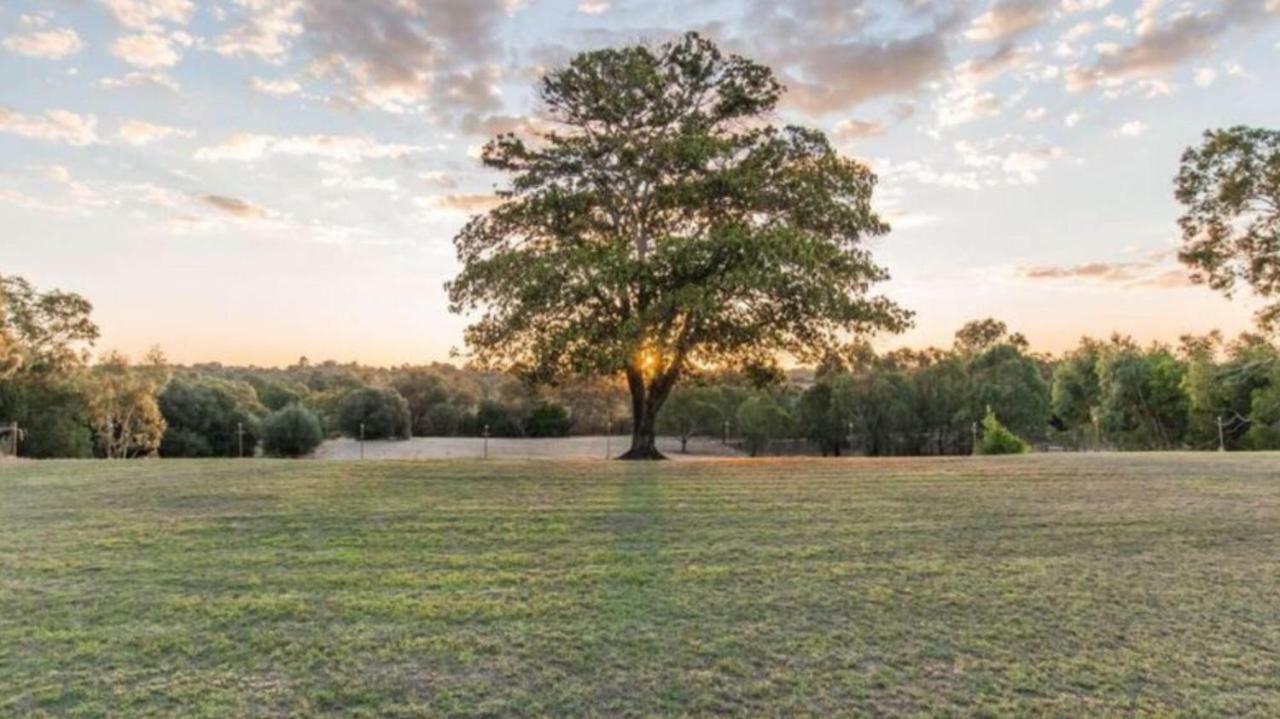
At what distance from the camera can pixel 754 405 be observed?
3931cm

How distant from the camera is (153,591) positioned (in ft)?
13.1

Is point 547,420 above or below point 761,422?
above

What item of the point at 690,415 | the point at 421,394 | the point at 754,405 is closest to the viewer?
the point at 754,405

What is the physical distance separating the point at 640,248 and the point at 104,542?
981 cm

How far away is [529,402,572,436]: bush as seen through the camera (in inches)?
1518

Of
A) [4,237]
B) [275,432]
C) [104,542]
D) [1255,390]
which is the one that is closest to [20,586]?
[104,542]

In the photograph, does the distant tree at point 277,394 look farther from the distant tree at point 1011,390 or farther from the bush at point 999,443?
the distant tree at point 1011,390

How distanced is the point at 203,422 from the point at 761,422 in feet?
86.4

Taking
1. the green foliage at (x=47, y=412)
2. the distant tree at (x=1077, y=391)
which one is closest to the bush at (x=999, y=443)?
the distant tree at (x=1077, y=391)

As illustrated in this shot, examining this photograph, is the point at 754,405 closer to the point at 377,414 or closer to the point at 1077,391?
the point at 1077,391

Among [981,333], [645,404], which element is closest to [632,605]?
[645,404]

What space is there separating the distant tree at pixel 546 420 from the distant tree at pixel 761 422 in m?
9.07

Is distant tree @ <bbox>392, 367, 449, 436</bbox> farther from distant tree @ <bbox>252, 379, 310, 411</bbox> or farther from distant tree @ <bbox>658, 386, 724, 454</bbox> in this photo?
distant tree @ <bbox>658, 386, 724, 454</bbox>

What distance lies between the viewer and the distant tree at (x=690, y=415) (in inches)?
1577
